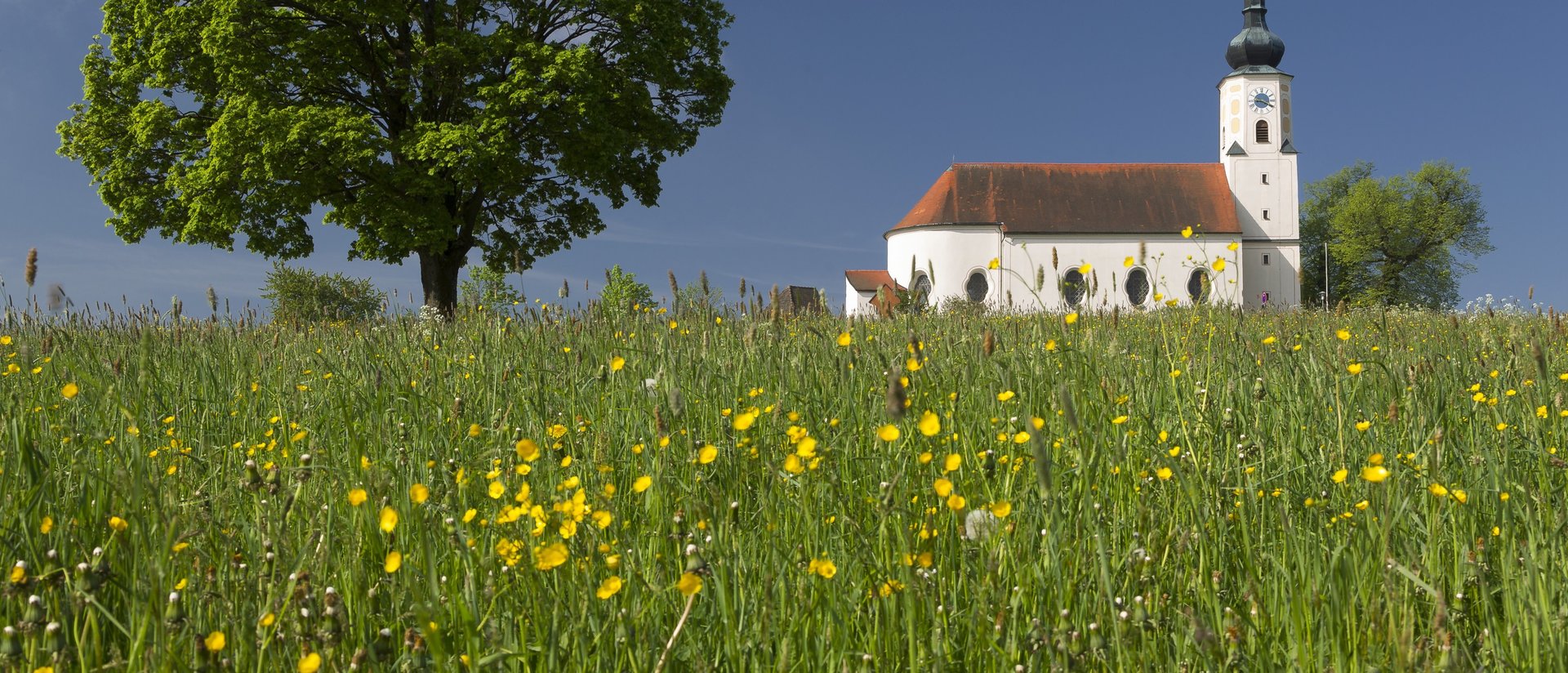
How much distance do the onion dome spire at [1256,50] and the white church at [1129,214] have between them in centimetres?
89

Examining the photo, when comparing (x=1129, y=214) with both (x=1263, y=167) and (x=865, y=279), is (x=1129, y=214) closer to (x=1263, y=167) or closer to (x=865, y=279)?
(x=1263, y=167)

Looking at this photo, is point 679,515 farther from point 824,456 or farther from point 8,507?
point 8,507

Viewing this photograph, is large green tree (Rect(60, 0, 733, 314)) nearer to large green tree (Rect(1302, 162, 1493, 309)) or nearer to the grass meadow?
the grass meadow

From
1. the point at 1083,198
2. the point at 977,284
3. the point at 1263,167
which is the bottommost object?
the point at 977,284

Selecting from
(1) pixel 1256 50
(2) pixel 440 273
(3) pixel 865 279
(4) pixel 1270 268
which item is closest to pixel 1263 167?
(4) pixel 1270 268

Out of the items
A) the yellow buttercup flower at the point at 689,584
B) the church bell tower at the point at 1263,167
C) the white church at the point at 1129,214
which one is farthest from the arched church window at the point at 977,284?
the yellow buttercup flower at the point at 689,584

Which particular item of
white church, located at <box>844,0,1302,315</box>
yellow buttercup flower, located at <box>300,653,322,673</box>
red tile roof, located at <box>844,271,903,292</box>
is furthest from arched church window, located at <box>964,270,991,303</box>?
yellow buttercup flower, located at <box>300,653,322,673</box>

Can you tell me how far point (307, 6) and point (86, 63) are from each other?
613cm

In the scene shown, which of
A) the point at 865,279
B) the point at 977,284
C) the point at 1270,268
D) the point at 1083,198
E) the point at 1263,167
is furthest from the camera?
the point at 865,279

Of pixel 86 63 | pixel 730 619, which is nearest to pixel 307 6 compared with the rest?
pixel 86 63

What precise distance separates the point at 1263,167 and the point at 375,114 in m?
46.5

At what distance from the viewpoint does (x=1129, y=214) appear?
162 ft

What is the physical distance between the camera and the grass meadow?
1.61 meters

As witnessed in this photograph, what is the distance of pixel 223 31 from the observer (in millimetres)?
19891
